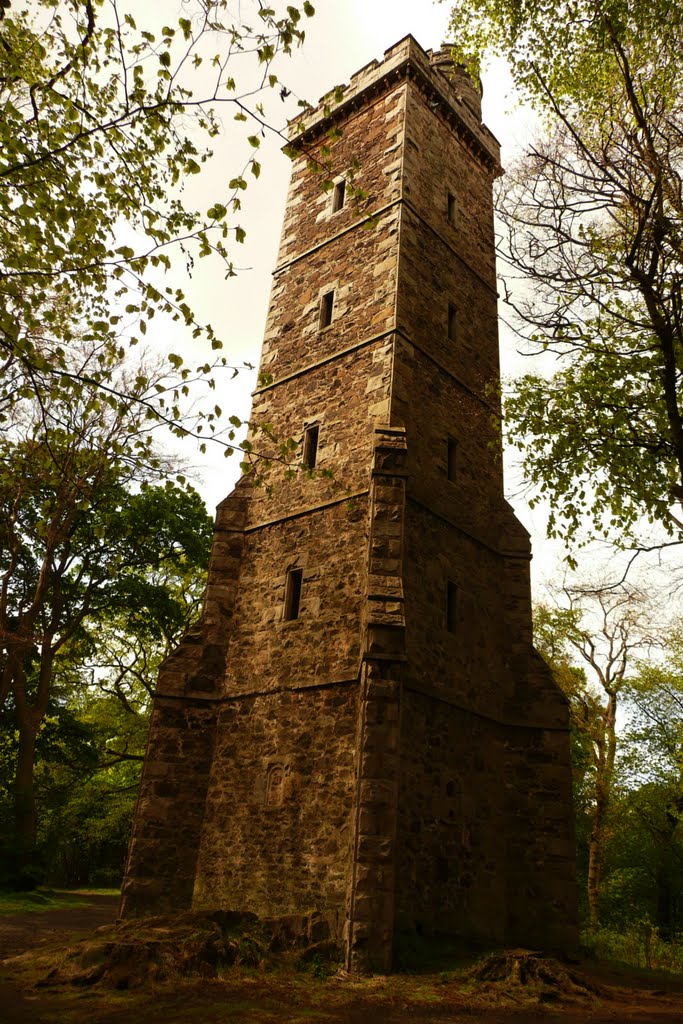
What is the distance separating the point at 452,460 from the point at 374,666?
5.96 metres

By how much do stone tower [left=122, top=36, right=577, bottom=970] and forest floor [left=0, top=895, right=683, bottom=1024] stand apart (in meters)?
0.93

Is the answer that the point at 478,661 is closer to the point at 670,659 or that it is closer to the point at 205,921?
the point at 205,921

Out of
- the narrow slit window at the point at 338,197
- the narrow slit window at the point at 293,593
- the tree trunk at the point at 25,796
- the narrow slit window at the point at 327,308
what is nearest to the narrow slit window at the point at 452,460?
the narrow slit window at the point at 293,593

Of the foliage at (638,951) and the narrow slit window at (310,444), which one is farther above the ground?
the narrow slit window at (310,444)

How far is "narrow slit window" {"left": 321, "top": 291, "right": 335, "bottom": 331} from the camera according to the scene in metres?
17.0

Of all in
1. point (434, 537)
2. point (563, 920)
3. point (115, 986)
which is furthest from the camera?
point (434, 537)

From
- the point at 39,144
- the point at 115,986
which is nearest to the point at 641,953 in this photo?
the point at 115,986

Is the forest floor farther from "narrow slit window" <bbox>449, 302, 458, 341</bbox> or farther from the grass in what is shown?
"narrow slit window" <bbox>449, 302, 458, 341</bbox>

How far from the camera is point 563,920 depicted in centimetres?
1252

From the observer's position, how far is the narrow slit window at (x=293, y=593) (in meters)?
13.7

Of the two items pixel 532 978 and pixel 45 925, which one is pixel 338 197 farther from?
pixel 45 925

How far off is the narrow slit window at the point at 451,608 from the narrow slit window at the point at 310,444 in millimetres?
3827

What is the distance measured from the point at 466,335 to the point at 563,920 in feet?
41.1

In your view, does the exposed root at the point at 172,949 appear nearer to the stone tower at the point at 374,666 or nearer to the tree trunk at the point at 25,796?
the stone tower at the point at 374,666
